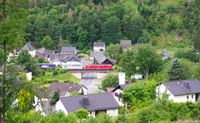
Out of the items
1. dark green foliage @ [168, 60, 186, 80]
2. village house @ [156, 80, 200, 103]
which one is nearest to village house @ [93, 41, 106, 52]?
dark green foliage @ [168, 60, 186, 80]

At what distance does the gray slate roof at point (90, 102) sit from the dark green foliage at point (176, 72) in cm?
656

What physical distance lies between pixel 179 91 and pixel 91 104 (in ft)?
17.9

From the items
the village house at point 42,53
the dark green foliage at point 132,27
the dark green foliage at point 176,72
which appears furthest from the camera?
the dark green foliage at point 132,27

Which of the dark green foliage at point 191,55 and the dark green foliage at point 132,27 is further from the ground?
the dark green foliage at point 132,27

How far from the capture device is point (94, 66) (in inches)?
1563

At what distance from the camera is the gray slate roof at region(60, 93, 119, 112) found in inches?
866

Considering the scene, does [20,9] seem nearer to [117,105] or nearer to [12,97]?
[12,97]

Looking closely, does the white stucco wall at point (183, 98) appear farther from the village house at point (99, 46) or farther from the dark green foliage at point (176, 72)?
the village house at point (99, 46)

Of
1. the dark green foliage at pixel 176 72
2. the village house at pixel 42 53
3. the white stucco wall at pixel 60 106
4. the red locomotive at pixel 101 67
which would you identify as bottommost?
the red locomotive at pixel 101 67

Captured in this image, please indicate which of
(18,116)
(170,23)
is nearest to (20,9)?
(18,116)

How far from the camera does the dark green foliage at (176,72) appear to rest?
2842cm

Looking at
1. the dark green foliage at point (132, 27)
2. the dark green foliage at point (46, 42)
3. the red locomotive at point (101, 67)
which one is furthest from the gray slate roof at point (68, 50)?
the dark green foliage at point (132, 27)

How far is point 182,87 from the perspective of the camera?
25.3 meters

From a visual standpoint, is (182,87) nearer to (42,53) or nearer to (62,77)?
(62,77)
